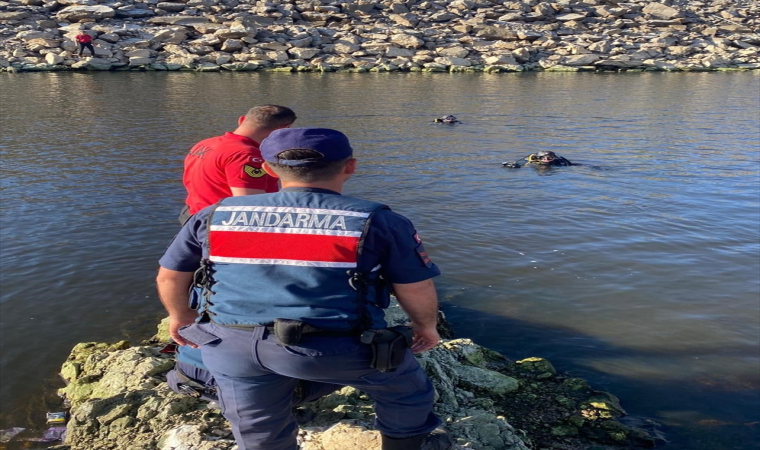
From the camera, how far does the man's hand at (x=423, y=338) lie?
3.46 m

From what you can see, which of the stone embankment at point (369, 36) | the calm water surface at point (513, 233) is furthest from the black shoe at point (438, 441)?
the stone embankment at point (369, 36)

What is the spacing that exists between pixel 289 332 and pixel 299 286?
0.71 feet

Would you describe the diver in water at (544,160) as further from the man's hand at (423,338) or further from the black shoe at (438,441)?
the man's hand at (423,338)

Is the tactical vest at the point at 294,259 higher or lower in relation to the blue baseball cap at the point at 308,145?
lower

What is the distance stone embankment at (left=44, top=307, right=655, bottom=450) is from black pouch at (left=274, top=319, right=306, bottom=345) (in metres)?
1.24

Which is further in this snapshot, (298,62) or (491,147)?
(298,62)

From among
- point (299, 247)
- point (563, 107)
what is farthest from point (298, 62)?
point (299, 247)

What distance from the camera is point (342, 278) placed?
303cm

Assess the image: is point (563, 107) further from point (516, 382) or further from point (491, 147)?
point (516, 382)

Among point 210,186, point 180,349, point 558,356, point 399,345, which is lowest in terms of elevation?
point 558,356

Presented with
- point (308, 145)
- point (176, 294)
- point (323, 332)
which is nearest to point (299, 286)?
point (323, 332)

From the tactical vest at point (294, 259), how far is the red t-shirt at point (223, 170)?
5.84ft

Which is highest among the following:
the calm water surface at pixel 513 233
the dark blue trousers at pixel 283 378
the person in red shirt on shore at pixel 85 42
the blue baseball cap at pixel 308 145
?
the person in red shirt on shore at pixel 85 42

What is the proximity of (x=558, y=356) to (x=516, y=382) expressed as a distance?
1.52 m
